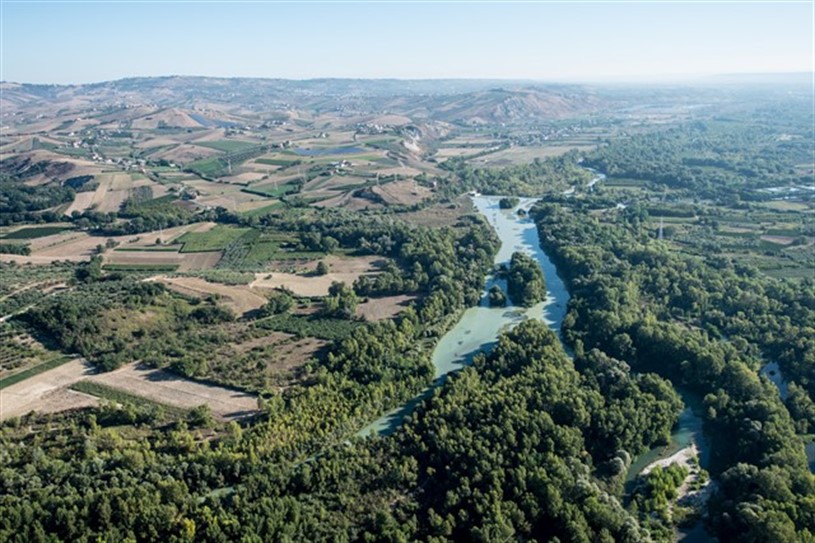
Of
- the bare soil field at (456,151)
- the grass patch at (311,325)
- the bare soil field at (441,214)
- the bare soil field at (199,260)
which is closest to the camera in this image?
the grass patch at (311,325)

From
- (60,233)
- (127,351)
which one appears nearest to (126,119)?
(60,233)

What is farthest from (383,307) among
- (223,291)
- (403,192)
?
(403,192)

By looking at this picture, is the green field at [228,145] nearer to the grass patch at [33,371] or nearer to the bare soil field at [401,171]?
the bare soil field at [401,171]

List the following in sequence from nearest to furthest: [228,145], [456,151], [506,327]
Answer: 1. [506,327]
2. [228,145]
3. [456,151]

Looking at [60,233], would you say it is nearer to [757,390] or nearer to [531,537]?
[531,537]

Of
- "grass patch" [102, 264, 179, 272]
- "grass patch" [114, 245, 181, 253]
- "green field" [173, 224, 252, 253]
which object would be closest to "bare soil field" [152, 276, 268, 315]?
"grass patch" [102, 264, 179, 272]

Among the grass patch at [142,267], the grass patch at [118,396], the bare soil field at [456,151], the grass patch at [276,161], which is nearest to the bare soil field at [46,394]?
the grass patch at [118,396]

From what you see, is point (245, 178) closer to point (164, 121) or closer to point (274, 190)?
point (274, 190)

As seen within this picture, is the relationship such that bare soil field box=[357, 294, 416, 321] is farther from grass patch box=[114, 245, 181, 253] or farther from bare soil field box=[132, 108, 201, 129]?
bare soil field box=[132, 108, 201, 129]
